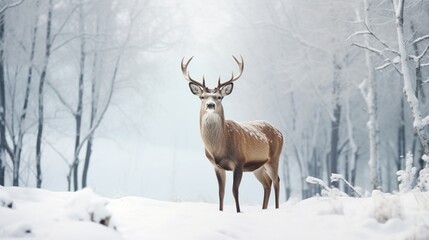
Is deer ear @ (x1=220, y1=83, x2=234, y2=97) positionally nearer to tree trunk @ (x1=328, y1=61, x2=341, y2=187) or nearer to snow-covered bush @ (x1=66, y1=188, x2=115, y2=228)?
snow-covered bush @ (x1=66, y1=188, x2=115, y2=228)

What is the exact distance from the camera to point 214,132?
6.63 m

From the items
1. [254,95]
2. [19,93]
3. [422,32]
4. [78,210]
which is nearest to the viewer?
[78,210]

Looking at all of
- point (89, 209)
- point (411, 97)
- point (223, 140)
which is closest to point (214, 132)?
point (223, 140)

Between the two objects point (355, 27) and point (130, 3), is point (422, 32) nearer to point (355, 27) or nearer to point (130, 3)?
point (355, 27)

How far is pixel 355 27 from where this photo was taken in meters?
17.1

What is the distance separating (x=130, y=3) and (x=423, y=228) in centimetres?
1550

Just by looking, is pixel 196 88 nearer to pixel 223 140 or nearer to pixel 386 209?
pixel 223 140

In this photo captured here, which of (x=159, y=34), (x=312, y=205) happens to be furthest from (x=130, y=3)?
(x=312, y=205)

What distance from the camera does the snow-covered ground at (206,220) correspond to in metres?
3.89

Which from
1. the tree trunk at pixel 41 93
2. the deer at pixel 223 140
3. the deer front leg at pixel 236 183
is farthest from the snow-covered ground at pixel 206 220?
the tree trunk at pixel 41 93

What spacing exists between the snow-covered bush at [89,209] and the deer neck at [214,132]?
105 inches

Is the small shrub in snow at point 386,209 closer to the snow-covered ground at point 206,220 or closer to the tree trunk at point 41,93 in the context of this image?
the snow-covered ground at point 206,220

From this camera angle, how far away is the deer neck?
6.60m

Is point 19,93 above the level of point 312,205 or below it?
above
